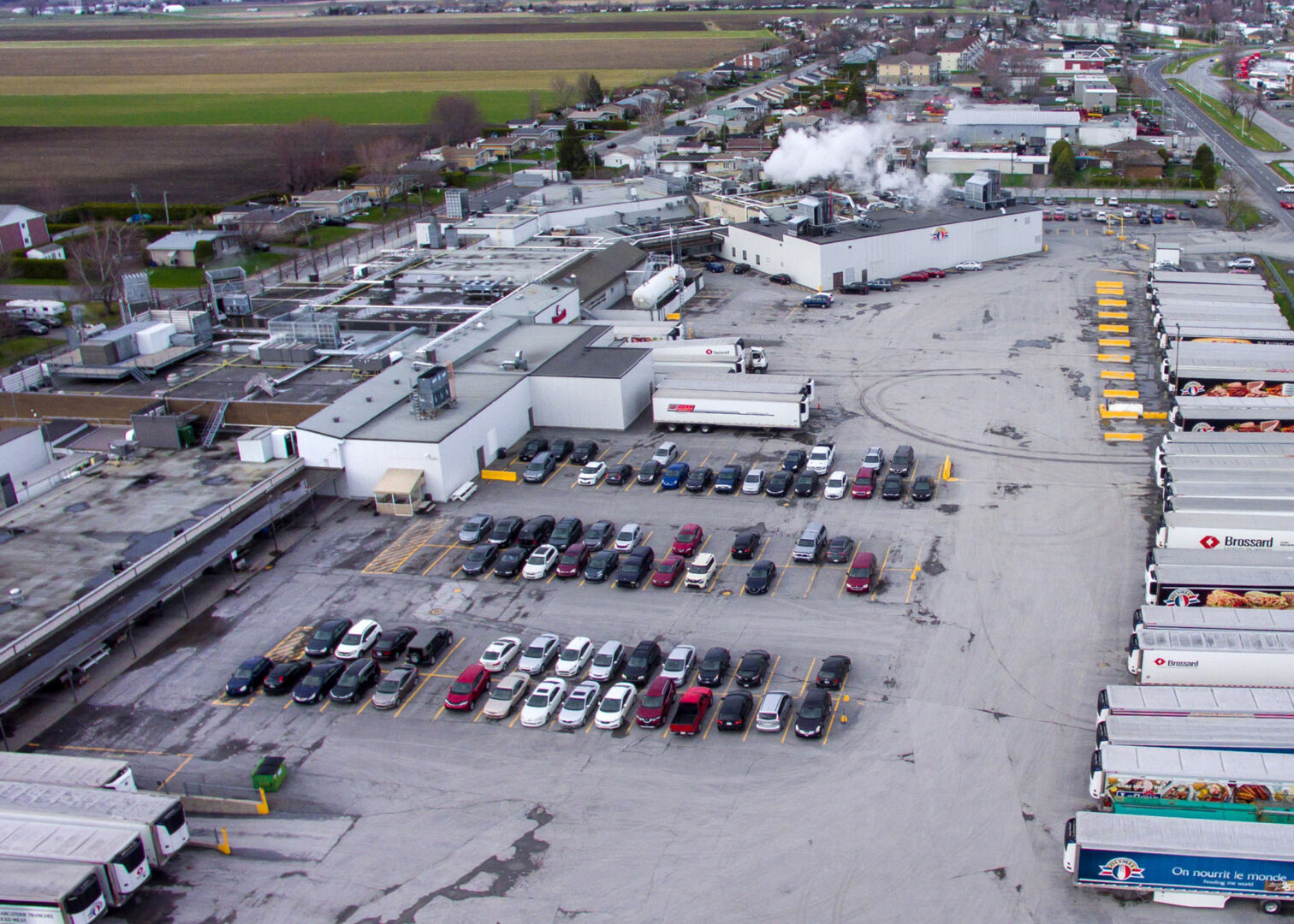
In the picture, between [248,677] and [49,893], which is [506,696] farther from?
[49,893]

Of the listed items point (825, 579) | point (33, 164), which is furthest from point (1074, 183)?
point (33, 164)

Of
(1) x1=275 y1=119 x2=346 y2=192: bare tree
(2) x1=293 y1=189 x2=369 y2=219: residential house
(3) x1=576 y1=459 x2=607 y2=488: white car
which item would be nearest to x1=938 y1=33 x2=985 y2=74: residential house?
(1) x1=275 y1=119 x2=346 y2=192: bare tree

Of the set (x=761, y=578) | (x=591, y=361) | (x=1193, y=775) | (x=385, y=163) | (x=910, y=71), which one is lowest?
(x=761, y=578)

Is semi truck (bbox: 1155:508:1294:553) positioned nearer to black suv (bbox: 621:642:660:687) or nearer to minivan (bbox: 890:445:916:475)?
minivan (bbox: 890:445:916:475)

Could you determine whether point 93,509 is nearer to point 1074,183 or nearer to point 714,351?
point 714,351

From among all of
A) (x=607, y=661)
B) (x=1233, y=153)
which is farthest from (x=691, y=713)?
(x=1233, y=153)

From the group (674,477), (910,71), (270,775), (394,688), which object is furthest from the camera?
(910,71)
